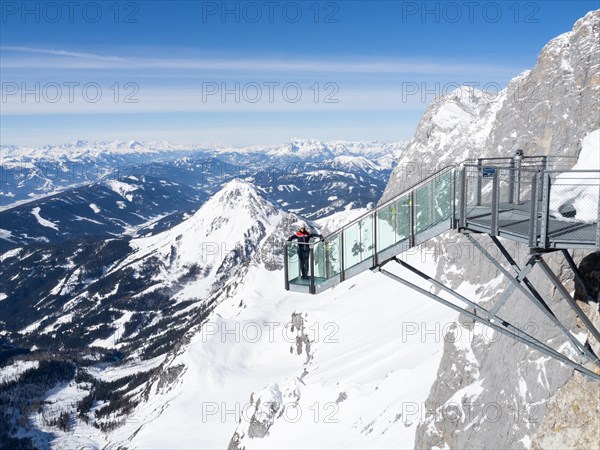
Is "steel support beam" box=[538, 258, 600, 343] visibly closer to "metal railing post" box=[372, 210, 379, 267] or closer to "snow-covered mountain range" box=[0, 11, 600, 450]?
"snow-covered mountain range" box=[0, 11, 600, 450]

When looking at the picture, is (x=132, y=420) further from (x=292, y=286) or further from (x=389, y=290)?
(x=292, y=286)

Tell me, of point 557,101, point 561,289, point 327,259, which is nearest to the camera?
point 561,289

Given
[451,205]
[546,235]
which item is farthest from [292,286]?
[546,235]

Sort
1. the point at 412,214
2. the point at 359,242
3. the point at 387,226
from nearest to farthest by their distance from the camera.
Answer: the point at 412,214
the point at 387,226
the point at 359,242

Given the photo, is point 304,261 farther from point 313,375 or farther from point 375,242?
point 313,375

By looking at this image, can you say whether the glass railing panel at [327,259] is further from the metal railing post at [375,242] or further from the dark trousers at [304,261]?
the metal railing post at [375,242]

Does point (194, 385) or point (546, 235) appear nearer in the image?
point (546, 235)

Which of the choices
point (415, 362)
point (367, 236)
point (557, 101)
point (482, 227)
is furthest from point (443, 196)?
point (557, 101)
